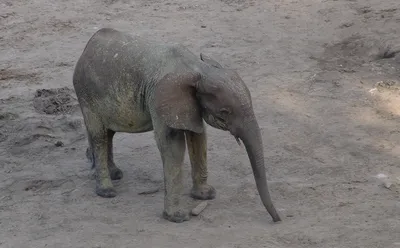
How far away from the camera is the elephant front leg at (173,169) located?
257 inches

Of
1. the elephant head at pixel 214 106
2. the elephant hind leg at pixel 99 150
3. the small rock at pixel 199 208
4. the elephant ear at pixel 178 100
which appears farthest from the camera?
the elephant hind leg at pixel 99 150

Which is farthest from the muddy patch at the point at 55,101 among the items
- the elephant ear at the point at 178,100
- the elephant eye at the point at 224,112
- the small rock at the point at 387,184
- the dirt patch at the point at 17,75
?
the small rock at the point at 387,184

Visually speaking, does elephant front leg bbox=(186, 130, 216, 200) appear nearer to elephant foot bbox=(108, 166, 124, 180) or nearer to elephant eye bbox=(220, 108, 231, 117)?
elephant eye bbox=(220, 108, 231, 117)

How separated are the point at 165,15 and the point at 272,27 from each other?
1.91 m

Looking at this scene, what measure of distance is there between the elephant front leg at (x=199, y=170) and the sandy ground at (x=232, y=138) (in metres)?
0.11

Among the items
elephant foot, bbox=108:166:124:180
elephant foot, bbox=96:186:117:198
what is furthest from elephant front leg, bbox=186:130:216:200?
elephant foot, bbox=108:166:124:180

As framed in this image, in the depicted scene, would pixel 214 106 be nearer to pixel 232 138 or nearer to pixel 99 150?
pixel 99 150

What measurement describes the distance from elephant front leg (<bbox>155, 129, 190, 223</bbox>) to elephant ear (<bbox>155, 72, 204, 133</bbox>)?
0.61 ft

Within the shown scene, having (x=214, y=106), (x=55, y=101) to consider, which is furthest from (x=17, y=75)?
(x=214, y=106)

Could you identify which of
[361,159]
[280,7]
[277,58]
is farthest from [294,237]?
[280,7]

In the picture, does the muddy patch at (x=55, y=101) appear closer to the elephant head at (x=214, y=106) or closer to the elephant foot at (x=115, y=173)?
the elephant foot at (x=115, y=173)

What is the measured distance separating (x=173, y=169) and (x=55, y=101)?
3315 mm

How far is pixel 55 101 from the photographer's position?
949cm

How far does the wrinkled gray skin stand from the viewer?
6.18m
